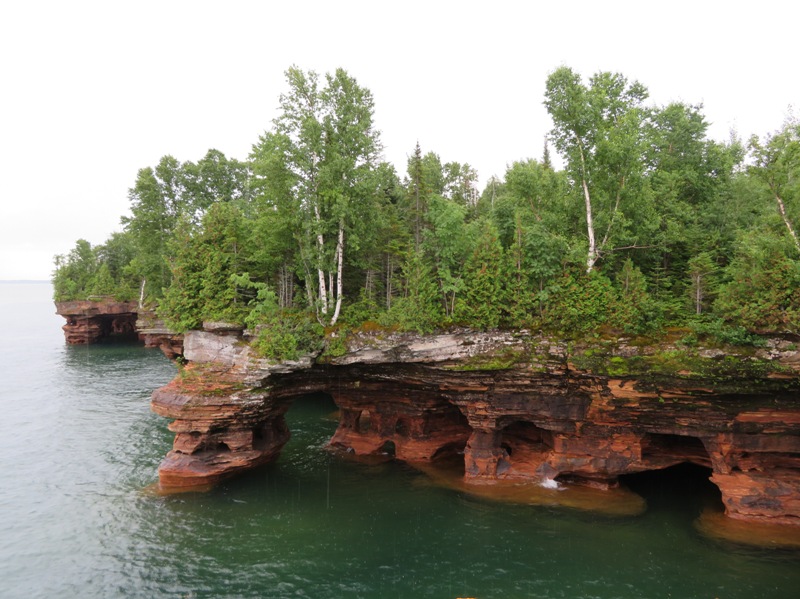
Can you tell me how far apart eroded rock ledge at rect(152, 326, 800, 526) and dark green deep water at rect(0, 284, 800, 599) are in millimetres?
2526

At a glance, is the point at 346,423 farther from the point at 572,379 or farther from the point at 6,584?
the point at 6,584

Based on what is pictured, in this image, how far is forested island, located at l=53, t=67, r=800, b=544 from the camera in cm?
2061

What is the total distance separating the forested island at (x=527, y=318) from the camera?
20.6 m

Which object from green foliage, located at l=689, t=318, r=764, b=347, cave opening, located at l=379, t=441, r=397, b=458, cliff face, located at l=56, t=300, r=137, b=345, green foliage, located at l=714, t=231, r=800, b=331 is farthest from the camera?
A: cliff face, located at l=56, t=300, r=137, b=345

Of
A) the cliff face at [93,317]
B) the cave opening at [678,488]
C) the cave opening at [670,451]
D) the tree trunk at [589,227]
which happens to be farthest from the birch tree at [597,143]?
the cliff face at [93,317]

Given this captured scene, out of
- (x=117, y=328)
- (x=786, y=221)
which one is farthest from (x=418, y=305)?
(x=117, y=328)

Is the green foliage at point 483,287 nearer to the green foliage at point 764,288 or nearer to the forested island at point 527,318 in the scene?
the forested island at point 527,318

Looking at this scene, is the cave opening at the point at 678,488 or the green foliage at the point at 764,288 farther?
the cave opening at the point at 678,488

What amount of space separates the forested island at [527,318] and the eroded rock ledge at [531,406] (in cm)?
11

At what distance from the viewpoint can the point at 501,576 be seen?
18000 mm

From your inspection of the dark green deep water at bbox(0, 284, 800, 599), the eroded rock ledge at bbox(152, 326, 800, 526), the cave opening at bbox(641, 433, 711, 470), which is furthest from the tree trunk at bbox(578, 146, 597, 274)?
the dark green deep water at bbox(0, 284, 800, 599)

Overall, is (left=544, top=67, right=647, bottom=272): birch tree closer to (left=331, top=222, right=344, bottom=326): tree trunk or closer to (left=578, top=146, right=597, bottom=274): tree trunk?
(left=578, top=146, right=597, bottom=274): tree trunk

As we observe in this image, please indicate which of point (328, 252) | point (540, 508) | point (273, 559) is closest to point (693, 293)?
point (540, 508)

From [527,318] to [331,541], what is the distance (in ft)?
50.1
